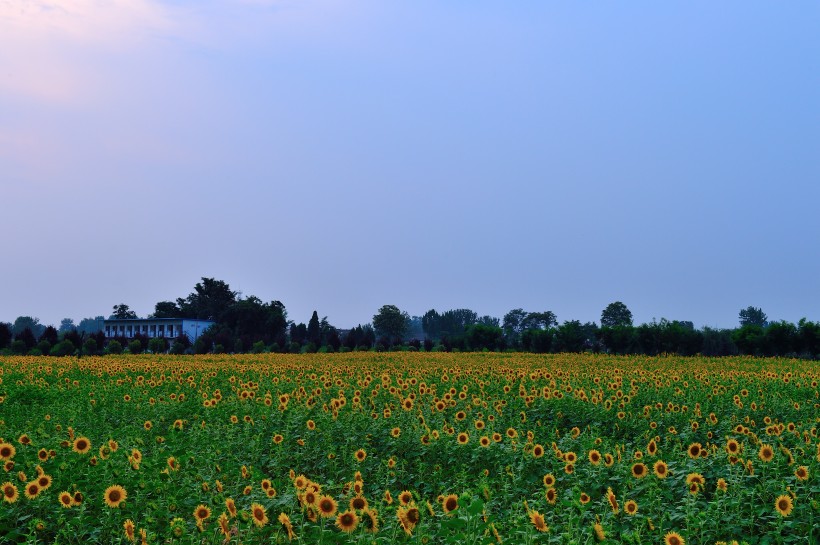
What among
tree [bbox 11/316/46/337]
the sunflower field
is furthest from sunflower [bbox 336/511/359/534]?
tree [bbox 11/316/46/337]

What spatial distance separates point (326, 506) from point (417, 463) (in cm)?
427

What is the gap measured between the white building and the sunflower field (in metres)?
66.7

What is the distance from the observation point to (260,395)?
13.5 m

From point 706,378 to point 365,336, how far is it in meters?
33.4

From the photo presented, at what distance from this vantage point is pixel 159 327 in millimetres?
85375

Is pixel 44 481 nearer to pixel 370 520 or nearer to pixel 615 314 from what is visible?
pixel 370 520

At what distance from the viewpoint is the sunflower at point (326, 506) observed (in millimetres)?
4410

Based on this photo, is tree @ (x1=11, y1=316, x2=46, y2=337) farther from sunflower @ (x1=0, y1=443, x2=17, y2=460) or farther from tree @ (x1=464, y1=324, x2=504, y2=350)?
sunflower @ (x1=0, y1=443, x2=17, y2=460)

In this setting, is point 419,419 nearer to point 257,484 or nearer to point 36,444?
point 257,484

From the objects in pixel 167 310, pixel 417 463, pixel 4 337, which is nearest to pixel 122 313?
pixel 167 310

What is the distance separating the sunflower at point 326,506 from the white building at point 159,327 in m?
76.4

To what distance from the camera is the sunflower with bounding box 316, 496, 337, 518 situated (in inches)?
174

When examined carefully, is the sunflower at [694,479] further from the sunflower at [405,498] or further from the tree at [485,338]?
the tree at [485,338]

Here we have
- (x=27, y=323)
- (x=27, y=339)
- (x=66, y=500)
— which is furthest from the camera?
(x=27, y=323)
